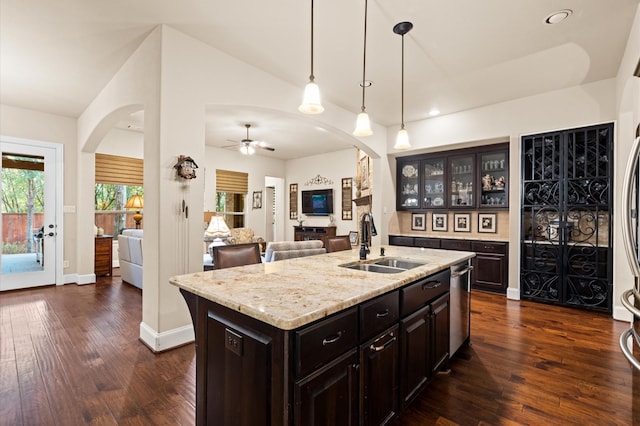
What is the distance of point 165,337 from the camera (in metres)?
2.74

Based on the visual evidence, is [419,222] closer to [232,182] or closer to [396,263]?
[396,263]

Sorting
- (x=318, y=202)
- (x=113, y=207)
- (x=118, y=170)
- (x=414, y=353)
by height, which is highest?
(x=118, y=170)

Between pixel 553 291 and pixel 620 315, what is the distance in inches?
27.5

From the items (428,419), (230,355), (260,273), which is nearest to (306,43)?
(260,273)

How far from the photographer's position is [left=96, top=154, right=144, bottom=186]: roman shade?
6008 mm

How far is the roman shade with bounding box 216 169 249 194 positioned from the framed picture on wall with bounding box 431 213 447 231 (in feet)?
16.3

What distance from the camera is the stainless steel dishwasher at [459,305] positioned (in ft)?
8.01

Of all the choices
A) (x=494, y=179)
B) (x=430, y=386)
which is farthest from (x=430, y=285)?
(x=494, y=179)

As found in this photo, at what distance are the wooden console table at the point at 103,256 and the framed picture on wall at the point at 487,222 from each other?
6.52 metres

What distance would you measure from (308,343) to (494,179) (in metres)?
4.89

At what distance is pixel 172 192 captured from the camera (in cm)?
279

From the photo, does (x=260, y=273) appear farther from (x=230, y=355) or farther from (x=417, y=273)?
(x=417, y=273)

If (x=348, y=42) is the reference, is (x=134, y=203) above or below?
below

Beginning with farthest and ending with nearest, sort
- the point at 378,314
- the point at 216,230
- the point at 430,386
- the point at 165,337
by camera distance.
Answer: the point at 216,230
the point at 165,337
the point at 430,386
the point at 378,314
